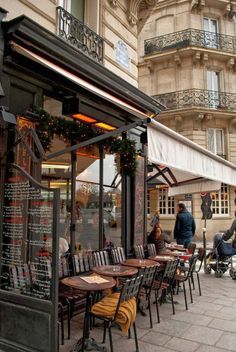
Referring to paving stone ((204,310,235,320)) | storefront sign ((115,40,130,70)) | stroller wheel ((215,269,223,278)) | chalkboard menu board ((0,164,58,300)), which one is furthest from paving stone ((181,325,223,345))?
storefront sign ((115,40,130,70))

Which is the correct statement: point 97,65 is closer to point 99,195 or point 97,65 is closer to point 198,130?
point 99,195

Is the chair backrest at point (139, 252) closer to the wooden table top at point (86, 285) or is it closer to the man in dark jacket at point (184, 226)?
the man in dark jacket at point (184, 226)

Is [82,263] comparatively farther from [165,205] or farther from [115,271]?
[165,205]

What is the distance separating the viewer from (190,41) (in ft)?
67.6

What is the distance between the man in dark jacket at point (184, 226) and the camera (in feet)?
31.3

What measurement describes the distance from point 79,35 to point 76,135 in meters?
2.16

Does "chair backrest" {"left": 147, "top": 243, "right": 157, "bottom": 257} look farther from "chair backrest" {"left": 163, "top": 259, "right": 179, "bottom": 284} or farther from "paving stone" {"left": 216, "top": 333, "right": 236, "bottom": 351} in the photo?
"paving stone" {"left": 216, "top": 333, "right": 236, "bottom": 351}

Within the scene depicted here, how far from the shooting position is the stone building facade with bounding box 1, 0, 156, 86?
5957mm

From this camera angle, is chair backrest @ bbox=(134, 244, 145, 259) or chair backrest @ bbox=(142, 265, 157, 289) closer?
chair backrest @ bbox=(142, 265, 157, 289)

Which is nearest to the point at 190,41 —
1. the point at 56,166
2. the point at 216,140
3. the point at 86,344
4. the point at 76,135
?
the point at 216,140

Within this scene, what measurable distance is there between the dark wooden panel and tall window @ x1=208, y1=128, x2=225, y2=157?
18470mm

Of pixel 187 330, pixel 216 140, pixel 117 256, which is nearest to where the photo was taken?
pixel 187 330

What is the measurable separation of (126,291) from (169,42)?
801 inches

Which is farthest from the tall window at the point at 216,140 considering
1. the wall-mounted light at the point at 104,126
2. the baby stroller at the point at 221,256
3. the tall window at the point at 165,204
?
the wall-mounted light at the point at 104,126
